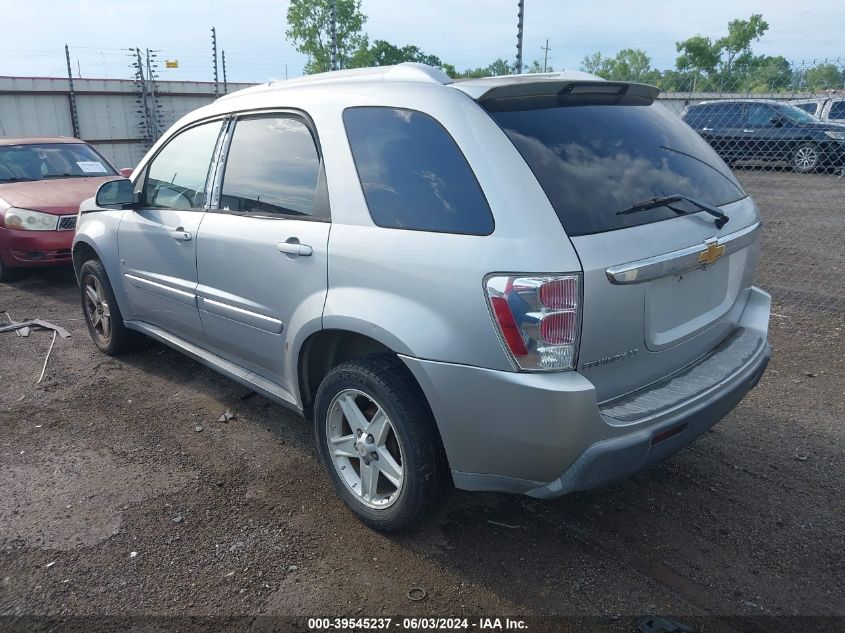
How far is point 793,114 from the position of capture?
50.2 feet

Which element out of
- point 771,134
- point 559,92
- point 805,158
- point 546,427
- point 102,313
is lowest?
point 102,313

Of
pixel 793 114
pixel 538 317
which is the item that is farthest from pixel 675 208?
pixel 793 114

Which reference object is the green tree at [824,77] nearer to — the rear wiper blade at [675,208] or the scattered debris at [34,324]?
the rear wiper blade at [675,208]

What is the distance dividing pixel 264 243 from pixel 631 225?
5.59ft

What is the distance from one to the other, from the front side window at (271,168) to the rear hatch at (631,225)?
96 centimetres

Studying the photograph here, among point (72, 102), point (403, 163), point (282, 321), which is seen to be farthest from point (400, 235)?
point (72, 102)

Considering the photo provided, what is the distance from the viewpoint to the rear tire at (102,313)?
16.1ft

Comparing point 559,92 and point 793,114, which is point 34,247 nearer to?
point 559,92

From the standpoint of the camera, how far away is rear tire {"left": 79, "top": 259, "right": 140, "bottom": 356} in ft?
16.1

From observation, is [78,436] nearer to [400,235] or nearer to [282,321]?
[282,321]

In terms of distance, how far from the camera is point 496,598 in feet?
8.55

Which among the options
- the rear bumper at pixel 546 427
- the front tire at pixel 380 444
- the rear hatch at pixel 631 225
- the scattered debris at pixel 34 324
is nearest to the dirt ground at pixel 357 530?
the front tire at pixel 380 444

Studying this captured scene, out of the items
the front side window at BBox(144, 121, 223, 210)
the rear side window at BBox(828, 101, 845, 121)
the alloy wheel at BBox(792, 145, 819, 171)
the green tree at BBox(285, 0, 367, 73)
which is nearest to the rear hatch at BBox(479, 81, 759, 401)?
the front side window at BBox(144, 121, 223, 210)

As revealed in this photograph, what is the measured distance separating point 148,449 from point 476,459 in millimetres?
2187
